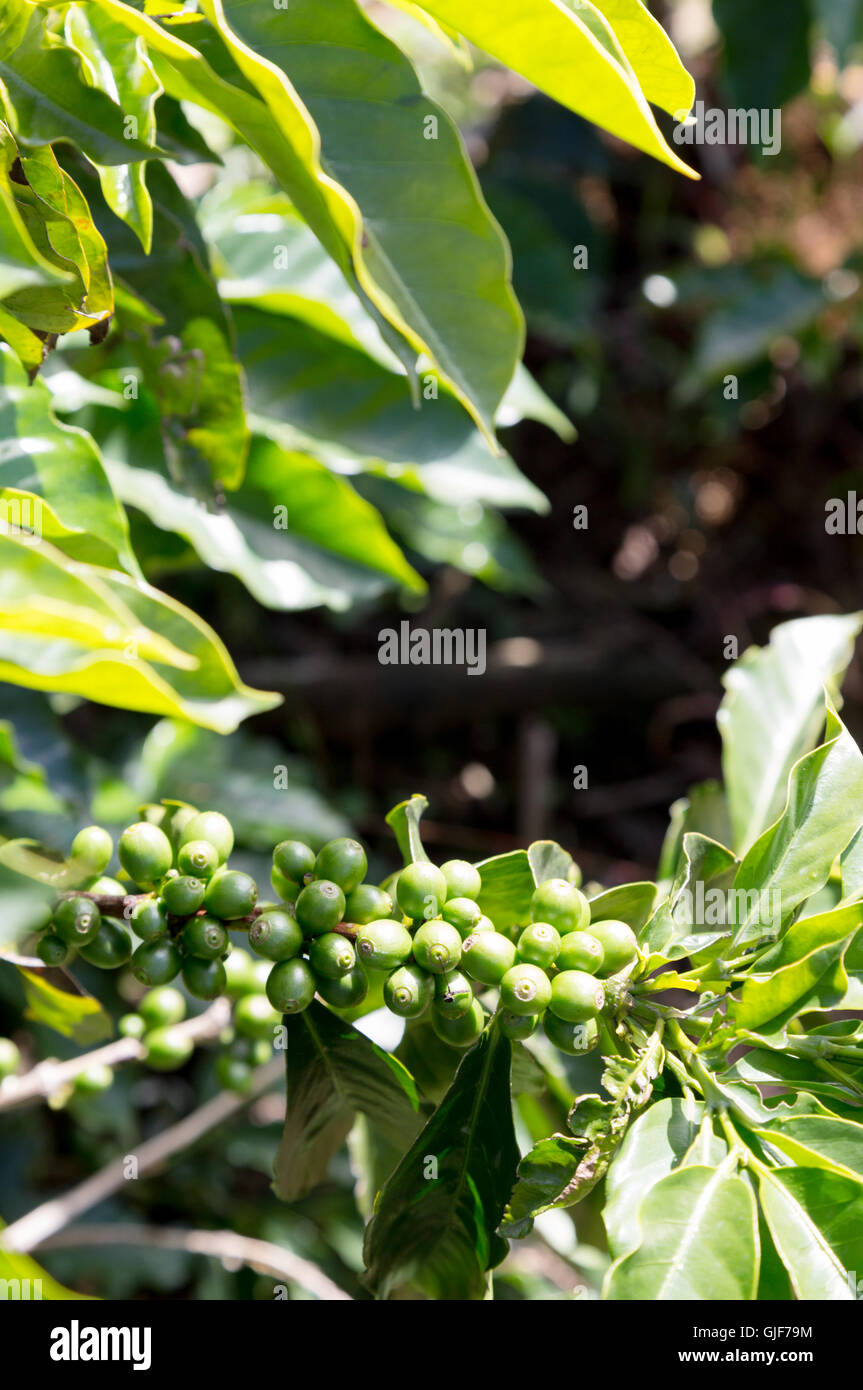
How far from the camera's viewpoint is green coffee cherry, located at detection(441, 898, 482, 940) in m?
0.66

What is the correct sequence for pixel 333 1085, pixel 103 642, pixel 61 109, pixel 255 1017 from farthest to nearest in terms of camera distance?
pixel 255 1017 < pixel 333 1085 < pixel 61 109 < pixel 103 642

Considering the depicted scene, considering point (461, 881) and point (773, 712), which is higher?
point (773, 712)

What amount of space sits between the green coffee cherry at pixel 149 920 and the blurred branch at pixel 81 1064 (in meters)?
0.42

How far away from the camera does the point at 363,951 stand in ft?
2.09

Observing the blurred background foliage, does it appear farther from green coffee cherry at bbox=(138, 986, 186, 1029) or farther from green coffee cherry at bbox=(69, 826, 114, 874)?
green coffee cherry at bbox=(69, 826, 114, 874)

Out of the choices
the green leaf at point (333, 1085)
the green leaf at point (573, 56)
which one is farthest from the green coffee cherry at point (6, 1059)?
the green leaf at point (573, 56)

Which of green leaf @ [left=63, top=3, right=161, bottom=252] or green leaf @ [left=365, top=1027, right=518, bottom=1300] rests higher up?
green leaf @ [left=63, top=3, right=161, bottom=252]

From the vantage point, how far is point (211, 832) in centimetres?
71

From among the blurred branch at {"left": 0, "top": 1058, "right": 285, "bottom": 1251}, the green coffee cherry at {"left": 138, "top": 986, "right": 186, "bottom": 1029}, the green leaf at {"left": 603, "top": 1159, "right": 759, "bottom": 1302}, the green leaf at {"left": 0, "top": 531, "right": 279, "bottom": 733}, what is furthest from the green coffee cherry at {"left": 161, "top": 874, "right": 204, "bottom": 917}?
the blurred branch at {"left": 0, "top": 1058, "right": 285, "bottom": 1251}

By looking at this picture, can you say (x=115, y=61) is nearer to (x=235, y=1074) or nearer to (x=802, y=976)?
(x=802, y=976)

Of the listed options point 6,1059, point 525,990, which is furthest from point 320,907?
point 6,1059

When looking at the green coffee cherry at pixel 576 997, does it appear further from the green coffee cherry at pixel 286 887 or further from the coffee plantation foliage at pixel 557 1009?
the green coffee cherry at pixel 286 887

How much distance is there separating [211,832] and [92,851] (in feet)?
0.30
